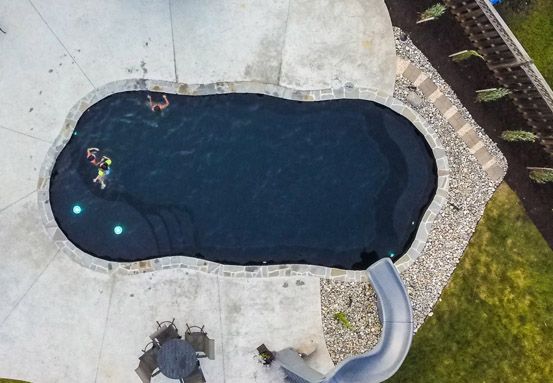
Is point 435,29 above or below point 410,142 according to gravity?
above

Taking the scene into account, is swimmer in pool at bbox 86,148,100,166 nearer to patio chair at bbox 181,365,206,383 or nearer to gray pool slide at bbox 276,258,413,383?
patio chair at bbox 181,365,206,383

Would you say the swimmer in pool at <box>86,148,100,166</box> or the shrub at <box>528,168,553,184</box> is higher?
the shrub at <box>528,168,553,184</box>

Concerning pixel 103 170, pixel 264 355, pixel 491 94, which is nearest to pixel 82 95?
pixel 103 170

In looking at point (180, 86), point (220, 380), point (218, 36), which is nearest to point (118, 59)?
point (180, 86)

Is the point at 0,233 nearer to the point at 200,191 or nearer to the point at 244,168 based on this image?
the point at 200,191

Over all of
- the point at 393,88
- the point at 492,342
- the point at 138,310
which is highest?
the point at 393,88

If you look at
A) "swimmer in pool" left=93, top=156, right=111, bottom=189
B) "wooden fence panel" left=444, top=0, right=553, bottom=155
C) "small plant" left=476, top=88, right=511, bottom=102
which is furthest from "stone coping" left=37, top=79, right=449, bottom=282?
"wooden fence panel" left=444, top=0, right=553, bottom=155

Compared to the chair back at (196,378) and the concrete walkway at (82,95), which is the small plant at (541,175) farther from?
the chair back at (196,378)

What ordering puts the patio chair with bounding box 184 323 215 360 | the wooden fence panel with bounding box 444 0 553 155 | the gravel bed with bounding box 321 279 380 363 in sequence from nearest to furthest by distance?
the wooden fence panel with bounding box 444 0 553 155, the patio chair with bounding box 184 323 215 360, the gravel bed with bounding box 321 279 380 363
